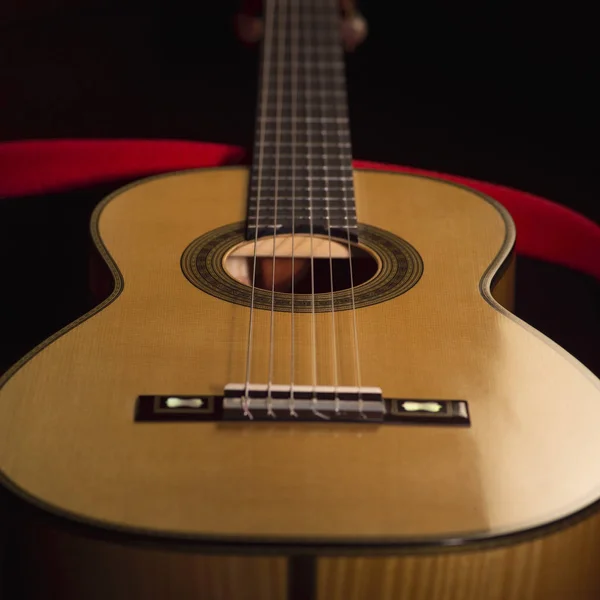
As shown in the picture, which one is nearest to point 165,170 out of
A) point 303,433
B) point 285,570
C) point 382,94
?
point 382,94

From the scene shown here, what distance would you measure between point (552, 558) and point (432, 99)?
1.15 metres

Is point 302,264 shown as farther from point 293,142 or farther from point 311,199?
point 293,142

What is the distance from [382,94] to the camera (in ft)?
5.04

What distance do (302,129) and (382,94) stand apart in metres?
0.48

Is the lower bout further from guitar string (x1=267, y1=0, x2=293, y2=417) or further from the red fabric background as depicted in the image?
the red fabric background

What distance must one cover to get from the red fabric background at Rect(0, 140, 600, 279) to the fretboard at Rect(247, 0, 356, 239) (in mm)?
73

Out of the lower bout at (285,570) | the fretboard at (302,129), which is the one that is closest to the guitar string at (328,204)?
the fretboard at (302,129)

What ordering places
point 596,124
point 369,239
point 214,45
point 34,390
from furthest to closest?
point 214,45 → point 596,124 → point 369,239 → point 34,390

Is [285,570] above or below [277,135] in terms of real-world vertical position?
below

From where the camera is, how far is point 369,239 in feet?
2.93

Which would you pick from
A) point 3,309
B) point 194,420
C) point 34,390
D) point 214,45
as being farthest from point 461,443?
point 214,45

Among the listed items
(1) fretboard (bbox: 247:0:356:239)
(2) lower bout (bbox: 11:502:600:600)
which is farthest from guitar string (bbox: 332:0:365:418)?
(2) lower bout (bbox: 11:502:600:600)

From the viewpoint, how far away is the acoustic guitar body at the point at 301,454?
0.51m

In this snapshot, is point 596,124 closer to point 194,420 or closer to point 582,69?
point 582,69
